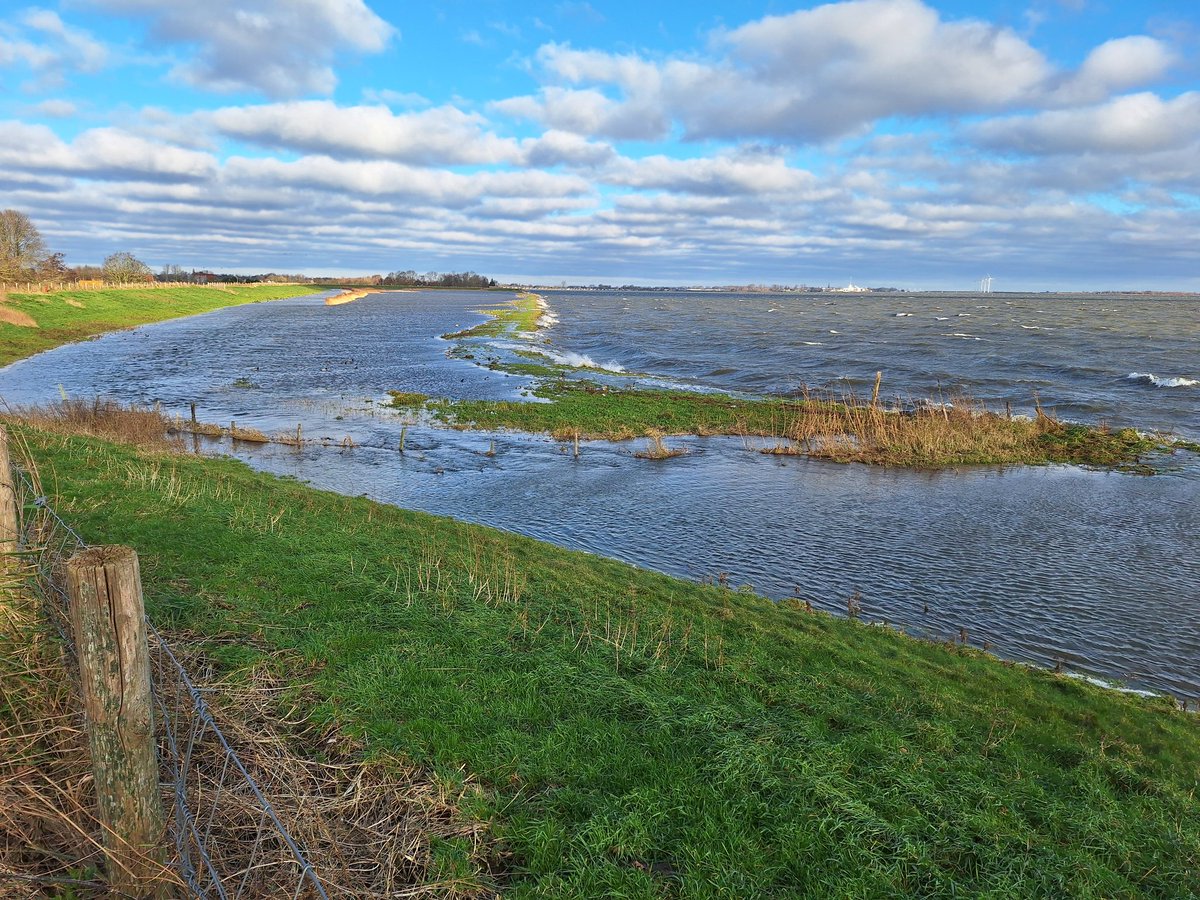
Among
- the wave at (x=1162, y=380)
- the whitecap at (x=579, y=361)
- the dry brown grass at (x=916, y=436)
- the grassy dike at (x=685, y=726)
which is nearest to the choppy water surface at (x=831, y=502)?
the wave at (x=1162, y=380)

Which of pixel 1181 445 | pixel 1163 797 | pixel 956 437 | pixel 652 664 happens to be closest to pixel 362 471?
pixel 652 664

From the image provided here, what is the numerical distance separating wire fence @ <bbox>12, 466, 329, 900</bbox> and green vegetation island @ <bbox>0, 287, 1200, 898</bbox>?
72cm

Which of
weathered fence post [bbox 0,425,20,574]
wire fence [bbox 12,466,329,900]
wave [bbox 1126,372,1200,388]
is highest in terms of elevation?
weathered fence post [bbox 0,425,20,574]

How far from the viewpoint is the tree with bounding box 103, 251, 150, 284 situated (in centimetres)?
13812

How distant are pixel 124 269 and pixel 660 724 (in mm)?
178714

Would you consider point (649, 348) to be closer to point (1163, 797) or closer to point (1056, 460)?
point (1056, 460)

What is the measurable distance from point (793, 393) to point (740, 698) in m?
41.5

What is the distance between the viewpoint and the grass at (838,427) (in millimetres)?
31016

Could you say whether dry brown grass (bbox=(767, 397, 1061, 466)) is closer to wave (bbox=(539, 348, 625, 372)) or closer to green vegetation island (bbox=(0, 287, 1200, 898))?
green vegetation island (bbox=(0, 287, 1200, 898))

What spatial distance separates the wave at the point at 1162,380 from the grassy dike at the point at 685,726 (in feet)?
169

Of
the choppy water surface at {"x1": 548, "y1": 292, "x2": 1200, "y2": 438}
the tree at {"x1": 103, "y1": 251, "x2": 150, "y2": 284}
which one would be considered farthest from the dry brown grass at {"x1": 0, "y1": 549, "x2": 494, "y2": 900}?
the tree at {"x1": 103, "y1": 251, "x2": 150, "y2": 284}

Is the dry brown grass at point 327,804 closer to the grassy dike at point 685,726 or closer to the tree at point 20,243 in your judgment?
the grassy dike at point 685,726

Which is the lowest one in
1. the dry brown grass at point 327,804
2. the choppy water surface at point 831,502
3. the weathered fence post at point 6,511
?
the choppy water surface at point 831,502

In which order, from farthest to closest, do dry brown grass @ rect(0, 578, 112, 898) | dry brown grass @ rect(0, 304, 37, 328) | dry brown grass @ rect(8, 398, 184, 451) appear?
dry brown grass @ rect(0, 304, 37, 328), dry brown grass @ rect(8, 398, 184, 451), dry brown grass @ rect(0, 578, 112, 898)
